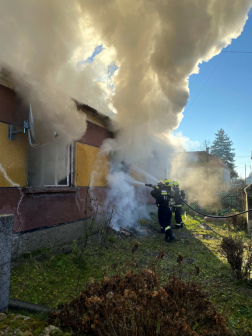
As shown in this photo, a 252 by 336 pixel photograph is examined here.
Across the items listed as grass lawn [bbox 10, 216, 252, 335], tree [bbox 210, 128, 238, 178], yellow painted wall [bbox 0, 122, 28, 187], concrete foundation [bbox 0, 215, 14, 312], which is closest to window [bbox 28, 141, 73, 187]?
yellow painted wall [bbox 0, 122, 28, 187]

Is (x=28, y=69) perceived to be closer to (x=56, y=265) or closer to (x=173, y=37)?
(x=56, y=265)

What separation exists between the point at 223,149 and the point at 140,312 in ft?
172

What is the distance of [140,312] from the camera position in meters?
1.67

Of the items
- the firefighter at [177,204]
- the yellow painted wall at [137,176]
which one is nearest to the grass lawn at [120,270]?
the firefighter at [177,204]

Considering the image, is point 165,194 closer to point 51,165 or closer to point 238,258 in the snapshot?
point 238,258

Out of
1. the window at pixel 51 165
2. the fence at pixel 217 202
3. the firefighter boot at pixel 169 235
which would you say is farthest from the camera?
the fence at pixel 217 202

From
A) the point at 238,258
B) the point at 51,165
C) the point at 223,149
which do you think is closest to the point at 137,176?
the point at 51,165

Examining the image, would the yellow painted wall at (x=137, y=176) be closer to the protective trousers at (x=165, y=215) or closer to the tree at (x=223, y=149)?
the protective trousers at (x=165, y=215)

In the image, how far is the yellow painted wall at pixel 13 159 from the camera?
4.18 m

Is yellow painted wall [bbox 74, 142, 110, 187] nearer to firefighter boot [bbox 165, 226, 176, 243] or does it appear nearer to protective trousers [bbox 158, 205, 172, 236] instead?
protective trousers [bbox 158, 205, 172, 236]

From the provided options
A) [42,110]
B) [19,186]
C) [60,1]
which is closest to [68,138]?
[42,110]

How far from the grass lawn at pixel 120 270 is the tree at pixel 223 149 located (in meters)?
45.1

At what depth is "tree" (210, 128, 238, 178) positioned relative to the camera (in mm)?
47062

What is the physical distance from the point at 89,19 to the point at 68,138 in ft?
13.8
